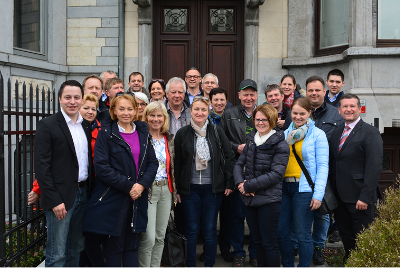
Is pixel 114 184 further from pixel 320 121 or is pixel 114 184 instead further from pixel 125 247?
pixel 320 121

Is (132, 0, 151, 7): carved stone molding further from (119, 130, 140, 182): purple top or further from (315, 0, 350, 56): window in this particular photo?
(119, 130, 140, 182): purple top

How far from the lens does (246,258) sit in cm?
452

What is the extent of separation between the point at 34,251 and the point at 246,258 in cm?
254

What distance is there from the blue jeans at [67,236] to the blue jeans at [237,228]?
1.71m

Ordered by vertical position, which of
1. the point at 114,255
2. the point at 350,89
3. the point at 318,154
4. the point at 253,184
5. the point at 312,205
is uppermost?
the point at 350,89

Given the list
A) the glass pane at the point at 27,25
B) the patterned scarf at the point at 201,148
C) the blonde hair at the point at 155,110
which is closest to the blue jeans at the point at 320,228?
the patterned scarf at the point at 201,148

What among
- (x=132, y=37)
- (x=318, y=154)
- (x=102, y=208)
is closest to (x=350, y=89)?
(x=318, y=154)

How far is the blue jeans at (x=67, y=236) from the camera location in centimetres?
322

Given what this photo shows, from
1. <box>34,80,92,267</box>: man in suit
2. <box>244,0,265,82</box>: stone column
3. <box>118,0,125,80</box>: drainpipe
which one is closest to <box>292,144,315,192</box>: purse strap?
<box>34,80,92,267</box>: man in suit

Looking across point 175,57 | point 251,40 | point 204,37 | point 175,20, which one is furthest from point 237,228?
point 175,20

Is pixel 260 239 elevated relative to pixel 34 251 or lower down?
elevated

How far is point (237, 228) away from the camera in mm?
4277

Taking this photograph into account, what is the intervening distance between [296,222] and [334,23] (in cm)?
518

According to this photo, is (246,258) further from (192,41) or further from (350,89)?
(192,41)
